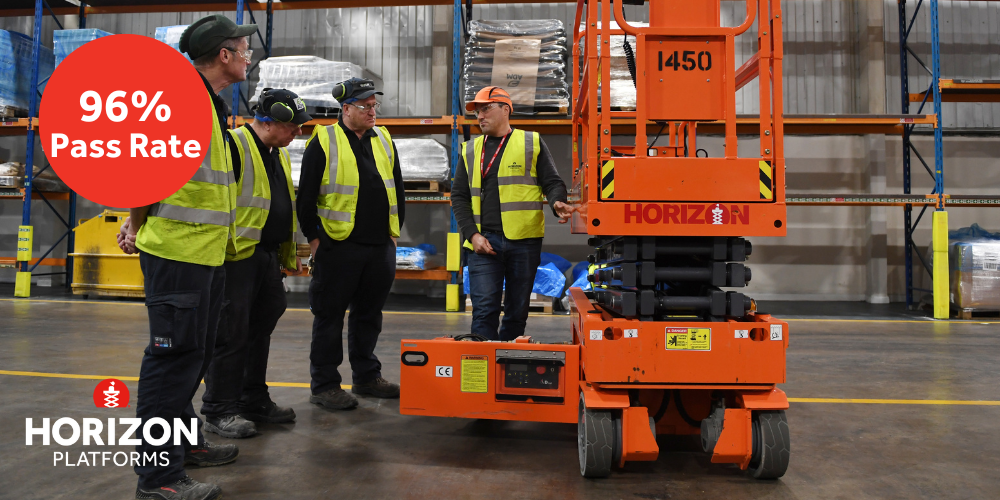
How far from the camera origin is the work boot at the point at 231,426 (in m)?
2.90

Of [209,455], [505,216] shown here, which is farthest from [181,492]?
[505,216]

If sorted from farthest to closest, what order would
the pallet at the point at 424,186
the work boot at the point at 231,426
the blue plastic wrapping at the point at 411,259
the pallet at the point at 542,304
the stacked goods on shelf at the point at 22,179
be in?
the stacked goods on shelf at the point at 22,179 < the blue plastic wrapping at the point at 411,259 < the pallet at the point at 424,186 < the pallet at the point at 542,304 < the work boot at the point at 231,426

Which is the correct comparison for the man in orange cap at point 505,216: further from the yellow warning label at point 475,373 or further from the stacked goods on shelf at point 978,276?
the stacked goods on shelf at point 978,276

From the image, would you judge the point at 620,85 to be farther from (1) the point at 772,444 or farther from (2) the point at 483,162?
(1) the point at 772,444

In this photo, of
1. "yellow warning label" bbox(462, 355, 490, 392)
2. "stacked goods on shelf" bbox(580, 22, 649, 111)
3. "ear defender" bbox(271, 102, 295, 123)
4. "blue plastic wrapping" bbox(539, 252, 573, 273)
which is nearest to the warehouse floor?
"yellow warning label" bbox(462, 355, 490, 392)

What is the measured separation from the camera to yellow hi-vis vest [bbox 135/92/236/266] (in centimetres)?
199

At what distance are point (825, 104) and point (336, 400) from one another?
10.2m

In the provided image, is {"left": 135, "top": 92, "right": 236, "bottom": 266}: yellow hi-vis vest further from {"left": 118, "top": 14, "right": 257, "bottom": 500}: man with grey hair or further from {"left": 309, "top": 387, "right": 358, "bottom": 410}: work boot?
{"left": 309, "top": 387, "right": 358, "bottom": 410}: work boot

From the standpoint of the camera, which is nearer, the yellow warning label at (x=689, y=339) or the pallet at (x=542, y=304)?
A: the yellow warning label at (x=689, y=339)

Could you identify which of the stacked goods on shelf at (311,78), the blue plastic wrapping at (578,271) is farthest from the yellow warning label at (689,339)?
the stacked goods on shelf at (311,78)

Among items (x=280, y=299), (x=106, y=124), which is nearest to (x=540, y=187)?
(x=280, y=299)

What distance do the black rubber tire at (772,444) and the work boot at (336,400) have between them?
216 cm

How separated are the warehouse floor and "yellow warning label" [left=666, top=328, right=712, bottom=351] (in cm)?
55

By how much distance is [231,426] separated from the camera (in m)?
2.91
